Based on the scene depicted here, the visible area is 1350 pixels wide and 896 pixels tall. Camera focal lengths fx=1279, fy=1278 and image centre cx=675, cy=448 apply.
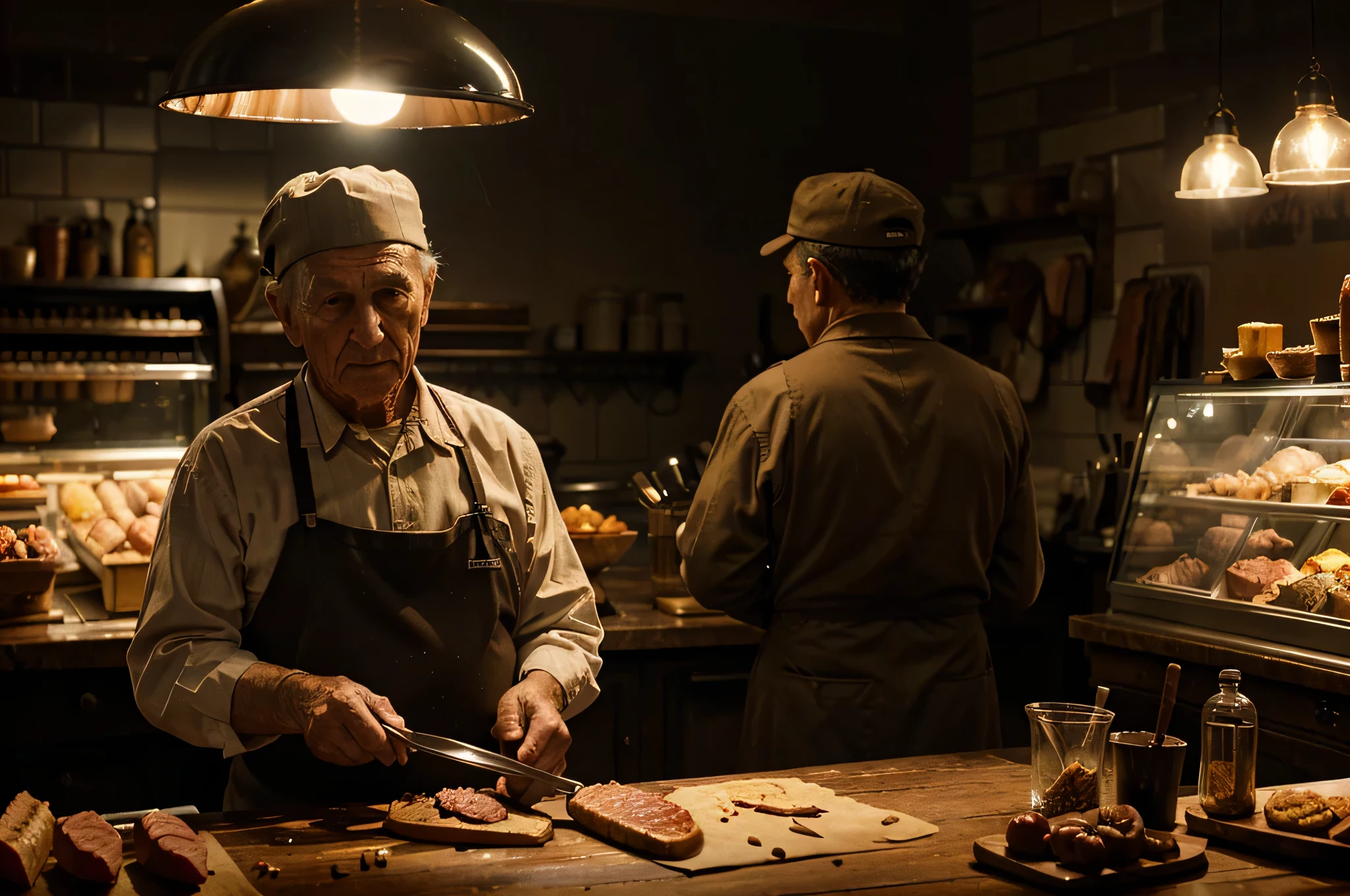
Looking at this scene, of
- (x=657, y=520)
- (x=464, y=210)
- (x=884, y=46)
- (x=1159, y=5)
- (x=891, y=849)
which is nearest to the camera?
(x=891, y=849)

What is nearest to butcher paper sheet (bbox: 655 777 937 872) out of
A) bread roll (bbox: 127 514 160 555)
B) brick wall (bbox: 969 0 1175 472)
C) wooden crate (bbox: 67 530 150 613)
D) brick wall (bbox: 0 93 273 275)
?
wooden crate (bbox: 67 530 150 613)

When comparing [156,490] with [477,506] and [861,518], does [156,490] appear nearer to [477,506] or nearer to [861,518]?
[477,506]

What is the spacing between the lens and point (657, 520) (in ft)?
12.6

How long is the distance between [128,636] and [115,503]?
4.42 feet

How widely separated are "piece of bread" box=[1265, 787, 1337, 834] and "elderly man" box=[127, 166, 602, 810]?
108 centimetres

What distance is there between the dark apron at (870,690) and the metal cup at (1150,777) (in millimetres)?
958

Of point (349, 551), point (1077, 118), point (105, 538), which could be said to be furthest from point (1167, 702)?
point (1077, 118)

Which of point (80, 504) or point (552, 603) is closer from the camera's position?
point (552, 603)

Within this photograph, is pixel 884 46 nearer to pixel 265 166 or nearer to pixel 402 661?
pixel 265 166

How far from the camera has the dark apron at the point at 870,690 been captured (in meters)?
2.79

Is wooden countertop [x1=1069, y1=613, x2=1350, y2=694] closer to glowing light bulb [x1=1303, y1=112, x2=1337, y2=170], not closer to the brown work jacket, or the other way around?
the brown work jacket

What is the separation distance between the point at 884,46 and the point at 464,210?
2634 mm

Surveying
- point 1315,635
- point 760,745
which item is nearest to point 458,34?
point 760,745

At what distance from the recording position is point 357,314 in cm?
215
